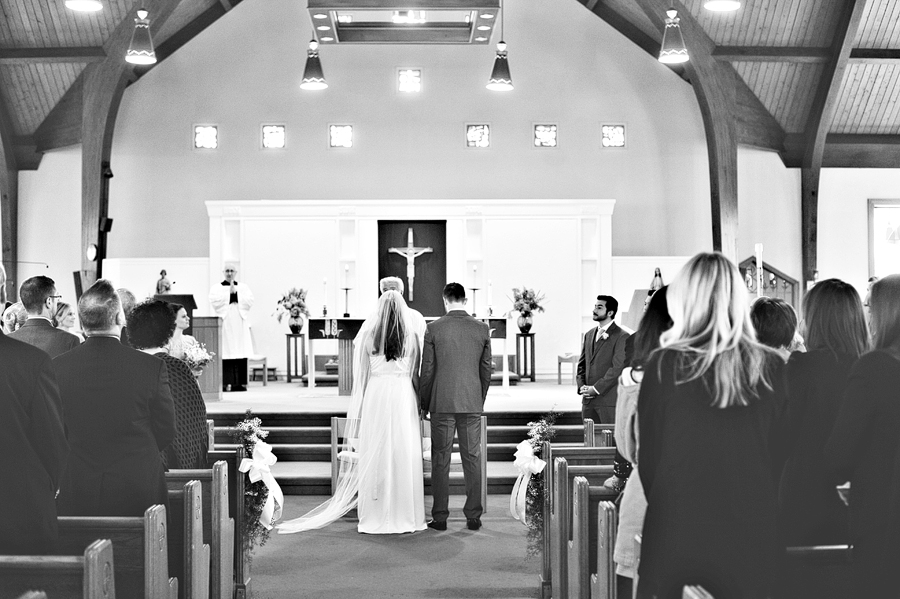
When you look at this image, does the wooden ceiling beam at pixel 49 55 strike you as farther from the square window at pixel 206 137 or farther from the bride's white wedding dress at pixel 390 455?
the bride's white wedding dress at pixel 390 455

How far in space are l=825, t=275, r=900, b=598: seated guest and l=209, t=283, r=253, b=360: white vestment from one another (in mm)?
11043

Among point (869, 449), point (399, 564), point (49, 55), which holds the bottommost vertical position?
point (399, 564)

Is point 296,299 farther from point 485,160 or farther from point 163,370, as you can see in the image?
point 163,370

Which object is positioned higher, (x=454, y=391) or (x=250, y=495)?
(x=454, y=391)

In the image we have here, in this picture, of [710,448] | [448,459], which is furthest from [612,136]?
[710,448]

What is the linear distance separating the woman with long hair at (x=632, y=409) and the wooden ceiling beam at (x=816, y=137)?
1208cm

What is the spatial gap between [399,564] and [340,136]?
11.1 meters

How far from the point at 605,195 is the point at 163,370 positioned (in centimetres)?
1329

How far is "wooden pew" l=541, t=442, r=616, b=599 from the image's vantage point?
5.38 metres

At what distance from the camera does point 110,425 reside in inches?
149

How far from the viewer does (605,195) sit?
16.5 metres

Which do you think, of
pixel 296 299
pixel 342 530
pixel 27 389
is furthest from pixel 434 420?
pixel 296 299

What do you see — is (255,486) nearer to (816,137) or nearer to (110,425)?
(110,425)

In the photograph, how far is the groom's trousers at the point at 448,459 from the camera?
7.43m
